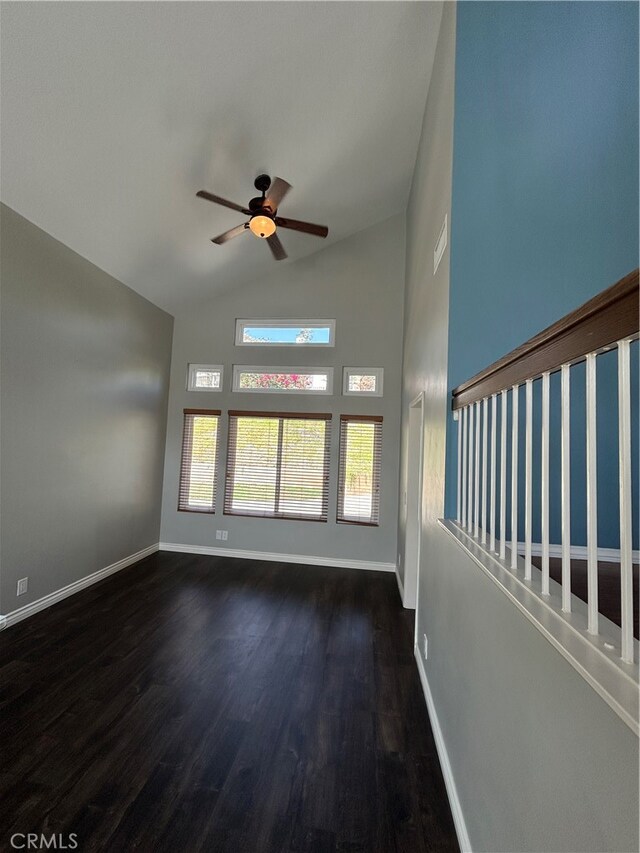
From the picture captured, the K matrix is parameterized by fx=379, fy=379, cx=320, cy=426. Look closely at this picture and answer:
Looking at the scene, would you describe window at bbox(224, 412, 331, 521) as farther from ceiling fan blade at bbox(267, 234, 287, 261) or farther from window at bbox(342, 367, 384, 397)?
ceiling fan blade at bbox(267, 234, 287, 261)

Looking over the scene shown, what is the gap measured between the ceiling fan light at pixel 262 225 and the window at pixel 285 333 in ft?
6.81

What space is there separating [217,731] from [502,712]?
164 centimetres

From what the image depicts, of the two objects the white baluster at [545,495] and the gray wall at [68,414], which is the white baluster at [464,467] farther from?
the gray wall at [68,414]

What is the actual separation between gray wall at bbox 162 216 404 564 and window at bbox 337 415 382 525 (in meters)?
0.09

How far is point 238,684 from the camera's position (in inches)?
96.8

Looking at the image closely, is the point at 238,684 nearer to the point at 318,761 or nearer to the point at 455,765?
the point at 318,761

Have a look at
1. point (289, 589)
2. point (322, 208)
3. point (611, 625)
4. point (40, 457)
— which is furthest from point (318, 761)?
point (322, 208)

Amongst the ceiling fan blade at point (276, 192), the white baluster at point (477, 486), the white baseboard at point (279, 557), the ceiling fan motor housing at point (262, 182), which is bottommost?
the white baseboard at point (279, 557)

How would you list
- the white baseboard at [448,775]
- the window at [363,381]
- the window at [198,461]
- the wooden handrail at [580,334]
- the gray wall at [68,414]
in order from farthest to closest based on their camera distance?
1. the window at [198,461]
2. the window at [363,381]
3. the gray wall at [68,414]
4. the white baseboard at [448,775]
5. the wooden handrail at [580,334]

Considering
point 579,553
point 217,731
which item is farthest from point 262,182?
point 217,731

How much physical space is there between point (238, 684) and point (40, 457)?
98.9 inches

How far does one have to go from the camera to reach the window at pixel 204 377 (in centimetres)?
542

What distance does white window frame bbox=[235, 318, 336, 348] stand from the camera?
17.0 feet

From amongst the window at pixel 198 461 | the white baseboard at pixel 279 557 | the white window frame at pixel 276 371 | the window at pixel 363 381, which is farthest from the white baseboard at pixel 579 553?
the window at pixel 198 461
